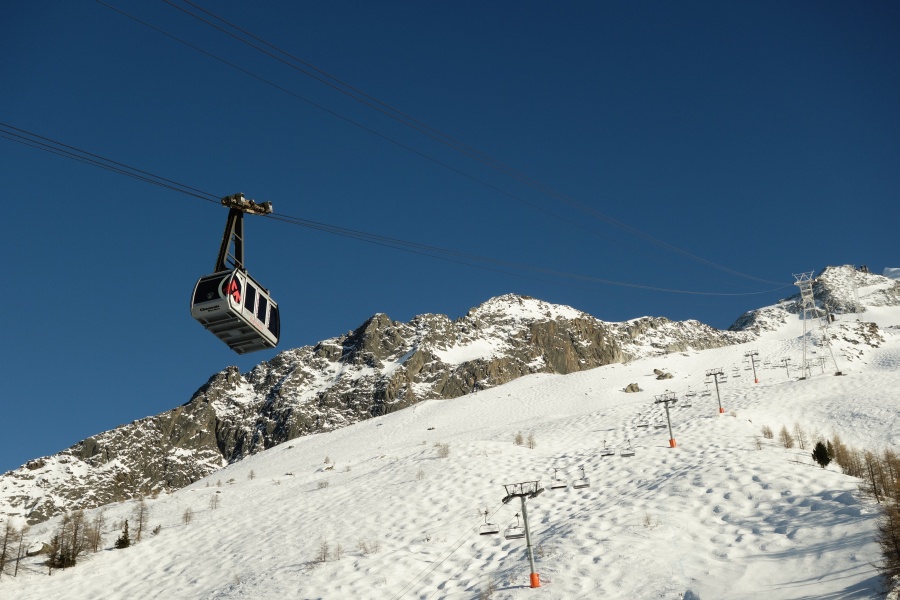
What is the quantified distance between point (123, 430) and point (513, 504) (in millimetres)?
162236

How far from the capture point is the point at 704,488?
69.9ft

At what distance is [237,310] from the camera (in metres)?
13.7

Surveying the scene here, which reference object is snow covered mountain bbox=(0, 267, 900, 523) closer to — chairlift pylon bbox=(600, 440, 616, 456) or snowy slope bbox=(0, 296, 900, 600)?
snowy slope bbox=(0, 296, 900, 600)

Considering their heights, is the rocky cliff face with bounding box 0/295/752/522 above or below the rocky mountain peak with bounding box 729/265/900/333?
below

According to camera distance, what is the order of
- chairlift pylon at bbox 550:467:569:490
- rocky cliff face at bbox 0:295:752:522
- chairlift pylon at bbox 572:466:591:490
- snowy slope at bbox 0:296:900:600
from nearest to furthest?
snowy slope at bbox 0:296:900:600 < chairlift pylon at bbox 572:466:591:490 < chairlift pylon at bbox 550:467:569:490 < rocky cliff face at bbox 0:295:752:522

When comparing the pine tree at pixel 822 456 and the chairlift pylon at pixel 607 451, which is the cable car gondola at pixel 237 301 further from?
the chairlift pylon at pixel 607 451

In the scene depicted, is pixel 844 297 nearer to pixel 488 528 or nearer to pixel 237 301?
pixel 488 528

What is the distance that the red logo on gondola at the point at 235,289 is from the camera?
1363cm

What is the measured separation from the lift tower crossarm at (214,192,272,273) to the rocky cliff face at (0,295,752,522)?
401 ft

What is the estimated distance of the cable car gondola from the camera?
536 inches

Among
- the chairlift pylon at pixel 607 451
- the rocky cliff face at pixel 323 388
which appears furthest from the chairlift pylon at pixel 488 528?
the rocky cliff face at pixel 323 388

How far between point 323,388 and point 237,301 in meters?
149

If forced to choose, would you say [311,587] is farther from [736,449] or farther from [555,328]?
[555,328]

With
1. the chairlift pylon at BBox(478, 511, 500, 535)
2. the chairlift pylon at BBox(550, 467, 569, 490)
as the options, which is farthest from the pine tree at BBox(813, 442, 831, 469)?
the chairlift pylon at BBox(478, 511, 500, 535)
